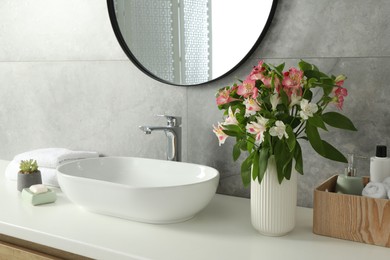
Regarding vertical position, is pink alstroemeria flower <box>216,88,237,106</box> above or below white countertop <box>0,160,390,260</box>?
above

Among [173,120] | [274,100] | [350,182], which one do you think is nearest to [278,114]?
[274,100]

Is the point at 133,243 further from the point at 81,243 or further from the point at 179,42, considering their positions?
the point at 179,42

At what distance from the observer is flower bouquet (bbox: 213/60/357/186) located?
1.22 m

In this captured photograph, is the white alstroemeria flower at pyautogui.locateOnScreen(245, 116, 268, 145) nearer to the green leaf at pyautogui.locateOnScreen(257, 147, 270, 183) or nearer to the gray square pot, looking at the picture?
the green leaf at pyautogui.locateOnScreen(257, 147, 270, 183)

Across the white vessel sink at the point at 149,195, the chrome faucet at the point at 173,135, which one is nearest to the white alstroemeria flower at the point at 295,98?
the white vessel sink at the point at 149,195

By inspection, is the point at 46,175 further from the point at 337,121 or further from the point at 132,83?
the point at 337,121

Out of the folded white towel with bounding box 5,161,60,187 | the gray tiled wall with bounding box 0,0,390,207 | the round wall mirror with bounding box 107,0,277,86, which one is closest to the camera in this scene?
the gray tiled wall with bounding box 0,0,390,207

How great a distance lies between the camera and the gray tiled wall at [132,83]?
1418 mm

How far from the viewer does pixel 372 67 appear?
4.61 feet

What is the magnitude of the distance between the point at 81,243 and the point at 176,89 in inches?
28.7

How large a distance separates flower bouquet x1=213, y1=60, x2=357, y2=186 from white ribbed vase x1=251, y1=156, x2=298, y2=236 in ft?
0.09

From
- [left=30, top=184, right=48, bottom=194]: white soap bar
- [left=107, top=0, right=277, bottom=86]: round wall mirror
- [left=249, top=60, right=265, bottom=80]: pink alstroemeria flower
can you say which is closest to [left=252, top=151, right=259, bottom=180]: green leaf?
[left=249, top=60, right=265, bottom=80]: pink alstroemeria flower

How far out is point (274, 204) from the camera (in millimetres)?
1299

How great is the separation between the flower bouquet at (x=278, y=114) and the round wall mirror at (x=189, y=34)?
12.5 inches
